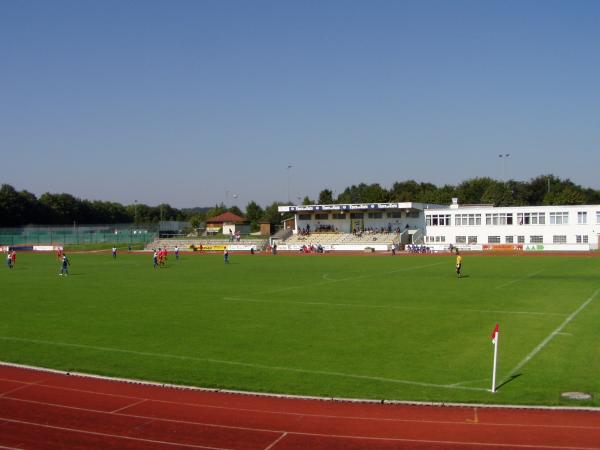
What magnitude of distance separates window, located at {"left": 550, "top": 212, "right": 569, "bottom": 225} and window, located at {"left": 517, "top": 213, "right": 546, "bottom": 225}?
1084 millimetres

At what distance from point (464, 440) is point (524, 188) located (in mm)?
134092

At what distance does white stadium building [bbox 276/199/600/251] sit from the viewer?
250 ft

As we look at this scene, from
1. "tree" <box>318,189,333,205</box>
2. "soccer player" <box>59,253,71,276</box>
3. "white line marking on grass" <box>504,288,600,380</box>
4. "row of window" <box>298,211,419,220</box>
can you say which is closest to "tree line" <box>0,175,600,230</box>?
"tree" <box>318,189,333,205</box>

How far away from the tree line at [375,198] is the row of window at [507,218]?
44193mm

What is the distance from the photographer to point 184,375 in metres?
15.2

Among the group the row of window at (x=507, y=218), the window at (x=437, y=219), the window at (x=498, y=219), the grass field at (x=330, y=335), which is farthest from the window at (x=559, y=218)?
the grass field at (x=330, y=335)

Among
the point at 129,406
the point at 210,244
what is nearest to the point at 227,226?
the point at 210,244

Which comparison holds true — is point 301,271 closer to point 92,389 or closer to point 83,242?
point 92,389

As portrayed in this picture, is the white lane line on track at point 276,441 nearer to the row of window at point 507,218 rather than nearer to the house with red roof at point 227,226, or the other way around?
the row of window at point 507,218

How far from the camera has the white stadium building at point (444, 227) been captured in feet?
250

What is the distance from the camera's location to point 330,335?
2011 centimetres

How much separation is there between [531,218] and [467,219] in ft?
27.4

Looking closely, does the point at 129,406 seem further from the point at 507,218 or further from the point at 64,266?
the point at 507,218

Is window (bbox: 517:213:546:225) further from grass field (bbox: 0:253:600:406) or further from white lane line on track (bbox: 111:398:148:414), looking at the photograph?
white lane line on track (bbox: 111:398:148:414)
